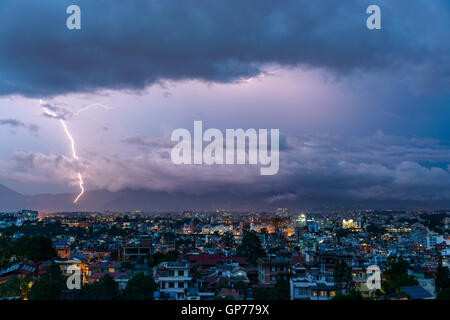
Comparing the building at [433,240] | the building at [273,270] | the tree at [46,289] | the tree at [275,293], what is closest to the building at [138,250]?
the building at [273,270]

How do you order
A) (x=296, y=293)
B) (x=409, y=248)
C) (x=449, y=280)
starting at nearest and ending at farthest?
(x=296, y=293) → (x=449, y=280) → (x=409, y=248)

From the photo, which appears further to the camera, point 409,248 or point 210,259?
point 409,248

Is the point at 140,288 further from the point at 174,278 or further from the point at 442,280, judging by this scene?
the point at 442,280

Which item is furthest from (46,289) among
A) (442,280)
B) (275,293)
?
(442,280)

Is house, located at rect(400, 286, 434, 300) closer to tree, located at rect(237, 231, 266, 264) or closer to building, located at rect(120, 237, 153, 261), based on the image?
tree, located at rect(237, 231, 266, 264)
